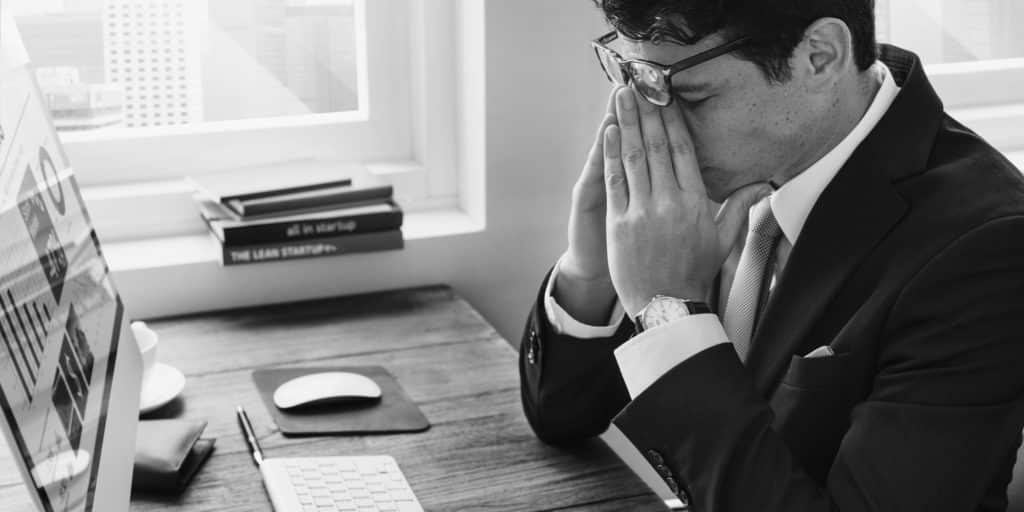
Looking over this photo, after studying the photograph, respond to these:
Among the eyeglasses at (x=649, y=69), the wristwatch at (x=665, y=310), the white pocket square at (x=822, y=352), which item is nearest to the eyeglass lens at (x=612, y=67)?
the eyeglasses at (x=649, y=69)

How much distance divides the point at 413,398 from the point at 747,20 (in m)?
0.73

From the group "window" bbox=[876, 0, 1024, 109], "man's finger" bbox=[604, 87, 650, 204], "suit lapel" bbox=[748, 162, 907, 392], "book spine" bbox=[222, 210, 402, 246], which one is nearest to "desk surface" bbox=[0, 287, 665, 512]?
"book spine" bbox=[222, 210, 402, 246]

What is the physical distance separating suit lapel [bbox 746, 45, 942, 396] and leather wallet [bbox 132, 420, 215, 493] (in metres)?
0.68

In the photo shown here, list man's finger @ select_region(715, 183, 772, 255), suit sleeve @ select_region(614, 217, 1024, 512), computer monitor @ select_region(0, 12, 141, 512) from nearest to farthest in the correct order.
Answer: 1. computer monitor @ select_region(0, 12, 141, 512)
2. suit sleeve @ select_region(614, 217, 1024, 512)
3. man's finger @ select_region(715, 183, 772, 255)

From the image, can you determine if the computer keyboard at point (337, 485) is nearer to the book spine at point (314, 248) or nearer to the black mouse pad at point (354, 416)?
the black mouse pad at point (354, 416)

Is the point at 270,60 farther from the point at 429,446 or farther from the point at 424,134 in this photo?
the point at 429,446

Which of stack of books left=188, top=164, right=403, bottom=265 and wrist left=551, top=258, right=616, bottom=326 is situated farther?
stack of books left=188, top=164, right=403, bottom=265

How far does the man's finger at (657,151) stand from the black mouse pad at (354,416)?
47 centimetres

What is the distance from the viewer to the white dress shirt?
1294mm

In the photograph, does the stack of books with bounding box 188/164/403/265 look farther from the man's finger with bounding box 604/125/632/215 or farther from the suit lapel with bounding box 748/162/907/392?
the suit lapel with bounding box 748/162/907/392

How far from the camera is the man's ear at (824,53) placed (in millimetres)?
1293

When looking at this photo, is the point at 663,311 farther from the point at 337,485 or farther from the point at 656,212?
the point at 337,485

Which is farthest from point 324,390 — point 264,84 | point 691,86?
point 264,84

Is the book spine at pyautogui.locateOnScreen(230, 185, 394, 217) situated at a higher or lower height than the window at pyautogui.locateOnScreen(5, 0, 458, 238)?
lower
